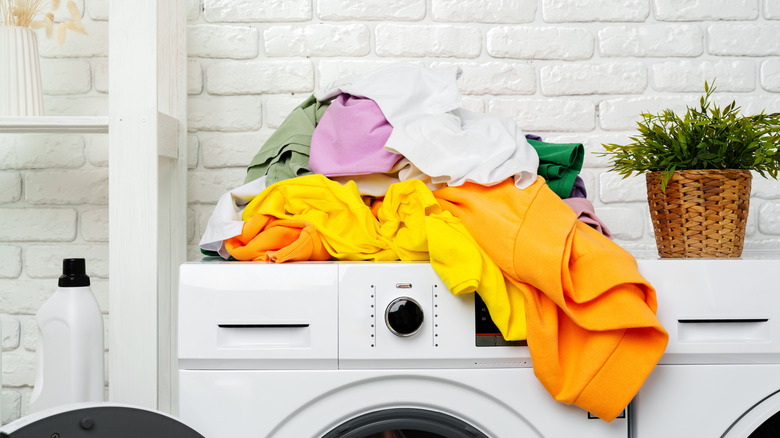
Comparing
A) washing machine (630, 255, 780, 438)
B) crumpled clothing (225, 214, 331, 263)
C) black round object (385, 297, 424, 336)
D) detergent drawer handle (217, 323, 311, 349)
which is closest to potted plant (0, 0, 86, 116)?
crumpled clothing (225, 214, 331, 263)

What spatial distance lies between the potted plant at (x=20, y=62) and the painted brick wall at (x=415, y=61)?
8.9 inches

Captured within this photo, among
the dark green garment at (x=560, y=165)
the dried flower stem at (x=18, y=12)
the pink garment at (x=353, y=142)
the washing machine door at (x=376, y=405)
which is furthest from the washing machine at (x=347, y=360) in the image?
the dried flower stem at (x=18, y=12)

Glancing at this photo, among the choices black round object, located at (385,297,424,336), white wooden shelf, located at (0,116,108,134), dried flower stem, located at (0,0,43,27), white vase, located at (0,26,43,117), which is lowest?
black round object, located at (385,297,424,336)

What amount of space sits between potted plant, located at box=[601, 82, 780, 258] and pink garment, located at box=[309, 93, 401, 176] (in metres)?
0.51

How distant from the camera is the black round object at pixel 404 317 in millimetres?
1007

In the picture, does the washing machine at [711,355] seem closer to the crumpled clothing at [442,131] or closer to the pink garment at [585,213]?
the pink garment at [585,213]

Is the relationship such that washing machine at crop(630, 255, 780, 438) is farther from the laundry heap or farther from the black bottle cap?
the black bottle cap

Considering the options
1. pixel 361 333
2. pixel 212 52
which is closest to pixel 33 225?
pixel 212 52

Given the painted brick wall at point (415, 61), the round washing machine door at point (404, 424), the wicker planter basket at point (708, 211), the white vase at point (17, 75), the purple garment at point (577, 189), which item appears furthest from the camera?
the painted brick wall at point (415, 61)

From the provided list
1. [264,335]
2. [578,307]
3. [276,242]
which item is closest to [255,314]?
[264,335]

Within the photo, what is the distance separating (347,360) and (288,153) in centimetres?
51

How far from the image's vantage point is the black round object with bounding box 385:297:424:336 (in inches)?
39.6

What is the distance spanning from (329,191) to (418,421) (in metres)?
0.43

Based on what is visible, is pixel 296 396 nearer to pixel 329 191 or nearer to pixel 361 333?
pixel 361 333
